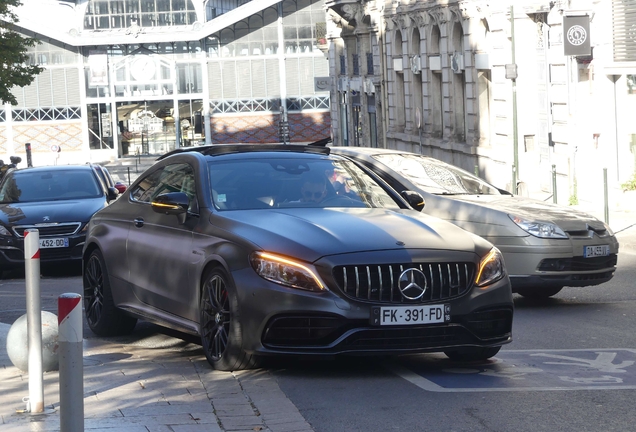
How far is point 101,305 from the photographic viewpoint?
9.50 metres

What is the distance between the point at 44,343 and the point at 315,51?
62727 millimetres

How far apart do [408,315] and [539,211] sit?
183 inches

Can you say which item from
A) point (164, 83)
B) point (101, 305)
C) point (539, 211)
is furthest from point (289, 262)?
point (164, 83)

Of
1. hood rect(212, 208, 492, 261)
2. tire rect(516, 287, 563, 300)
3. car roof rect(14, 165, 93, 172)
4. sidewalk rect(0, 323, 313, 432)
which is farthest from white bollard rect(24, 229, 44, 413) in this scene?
car roof rect(14, 165, 93, 172)

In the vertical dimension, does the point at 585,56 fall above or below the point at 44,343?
above

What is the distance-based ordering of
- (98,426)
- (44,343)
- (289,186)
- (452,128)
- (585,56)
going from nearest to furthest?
(98,426) < (44,343) < (289,186) < (585,56) < (452,128)

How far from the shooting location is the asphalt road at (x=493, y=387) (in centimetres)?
611

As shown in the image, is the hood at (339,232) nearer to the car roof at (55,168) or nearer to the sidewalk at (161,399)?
the sidewalk at (161,399)

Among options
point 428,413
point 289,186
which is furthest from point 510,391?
point 289,186

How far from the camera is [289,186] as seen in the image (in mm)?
8336

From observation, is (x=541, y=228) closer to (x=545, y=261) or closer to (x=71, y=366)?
(x=545, y=261)

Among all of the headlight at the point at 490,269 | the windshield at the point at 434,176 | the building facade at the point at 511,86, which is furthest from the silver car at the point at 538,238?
the building facade at the point at 511,86

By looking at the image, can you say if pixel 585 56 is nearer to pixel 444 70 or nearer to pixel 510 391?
pixel 444 70

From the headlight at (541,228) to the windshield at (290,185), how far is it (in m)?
2.66
